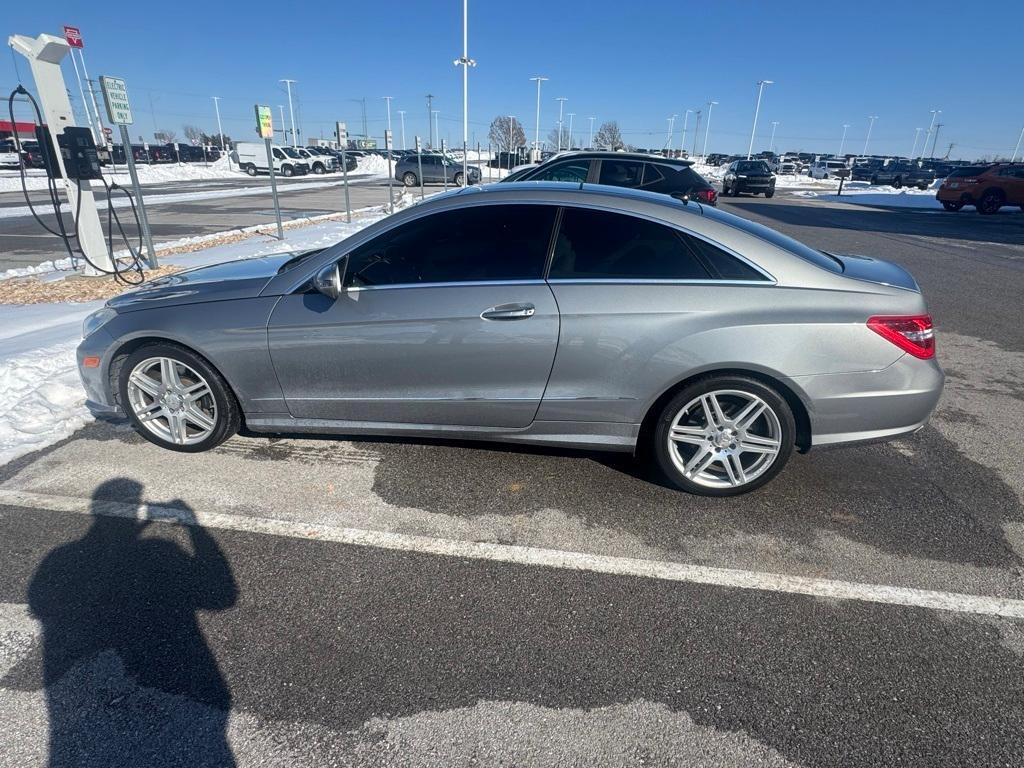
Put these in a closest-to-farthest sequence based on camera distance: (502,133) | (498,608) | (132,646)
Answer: (132,646)
(498,608)
(502,133)

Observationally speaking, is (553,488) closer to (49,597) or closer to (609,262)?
(609,262)

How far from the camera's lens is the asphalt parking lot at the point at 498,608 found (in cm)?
193

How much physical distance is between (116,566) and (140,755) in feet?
3.60

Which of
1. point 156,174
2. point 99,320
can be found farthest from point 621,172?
point 156,174

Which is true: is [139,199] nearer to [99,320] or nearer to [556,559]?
[99,320]

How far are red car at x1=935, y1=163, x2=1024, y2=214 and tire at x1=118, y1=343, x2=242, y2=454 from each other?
2793cm

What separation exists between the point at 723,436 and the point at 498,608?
1.50 metres

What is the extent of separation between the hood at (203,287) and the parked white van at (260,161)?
4567 centimetres

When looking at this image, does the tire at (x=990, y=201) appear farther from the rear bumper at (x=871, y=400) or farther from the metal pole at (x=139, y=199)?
the metal pole at (x=139, y=199)

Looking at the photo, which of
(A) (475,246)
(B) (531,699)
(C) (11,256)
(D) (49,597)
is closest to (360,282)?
(A) (475,246)

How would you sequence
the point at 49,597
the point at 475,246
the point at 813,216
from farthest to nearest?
1. the point at 813,216
2. the point at 475,246
3. the point at 49,597

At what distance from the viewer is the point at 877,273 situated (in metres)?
3.29

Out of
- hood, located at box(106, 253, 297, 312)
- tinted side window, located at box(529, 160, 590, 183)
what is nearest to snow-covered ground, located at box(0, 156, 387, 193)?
tinted side window, located at box(529, 160, 590, 183)

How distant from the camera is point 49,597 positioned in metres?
2.48
